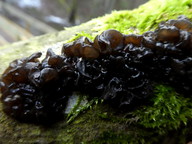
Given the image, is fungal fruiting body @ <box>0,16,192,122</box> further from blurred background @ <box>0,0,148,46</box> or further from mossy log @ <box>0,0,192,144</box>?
blurred background @ <box>0,0,148,46</box>

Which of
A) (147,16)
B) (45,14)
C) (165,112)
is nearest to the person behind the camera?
(165,112)

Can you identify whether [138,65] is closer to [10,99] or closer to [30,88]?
[30,88]

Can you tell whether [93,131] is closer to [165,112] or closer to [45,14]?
[165,112]

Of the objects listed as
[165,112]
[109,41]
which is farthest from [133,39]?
[165,112]

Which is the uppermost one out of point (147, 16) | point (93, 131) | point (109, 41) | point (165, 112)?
point (147, 16)

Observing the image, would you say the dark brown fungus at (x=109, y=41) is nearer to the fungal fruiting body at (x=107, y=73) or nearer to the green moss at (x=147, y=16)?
the fungal fruiting body at (x=107, y=73)

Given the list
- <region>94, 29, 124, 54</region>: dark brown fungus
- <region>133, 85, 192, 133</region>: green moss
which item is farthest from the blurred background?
<region>133, 85, 192, 133</region>: green moss

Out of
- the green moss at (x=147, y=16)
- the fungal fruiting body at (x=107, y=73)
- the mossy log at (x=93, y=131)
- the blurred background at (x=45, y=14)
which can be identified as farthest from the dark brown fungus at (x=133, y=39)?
the blurred background at (x=45, y=14)
